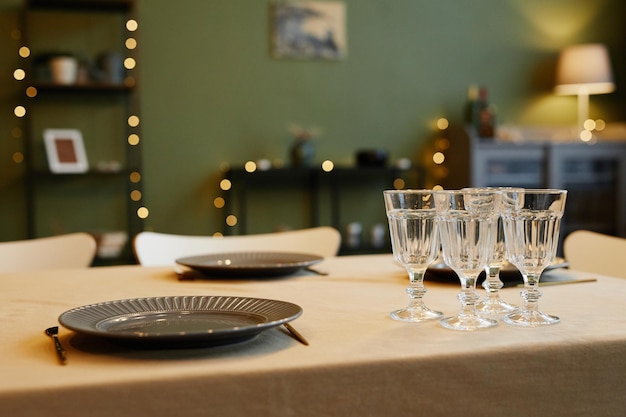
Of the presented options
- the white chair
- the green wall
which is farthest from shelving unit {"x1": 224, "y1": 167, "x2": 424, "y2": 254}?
the white chair

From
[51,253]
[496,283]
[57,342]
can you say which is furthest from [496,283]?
[51,253]

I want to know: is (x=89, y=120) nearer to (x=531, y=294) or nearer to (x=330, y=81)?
(x=330, y=81)

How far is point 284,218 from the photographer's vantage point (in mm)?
4703

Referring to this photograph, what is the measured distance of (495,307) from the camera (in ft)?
3.43

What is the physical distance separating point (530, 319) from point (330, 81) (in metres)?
3.94

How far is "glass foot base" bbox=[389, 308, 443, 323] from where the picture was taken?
0.98 meters

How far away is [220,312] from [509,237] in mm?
405

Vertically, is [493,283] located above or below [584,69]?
below

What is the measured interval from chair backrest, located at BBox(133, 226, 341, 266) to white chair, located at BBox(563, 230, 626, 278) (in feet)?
2.23

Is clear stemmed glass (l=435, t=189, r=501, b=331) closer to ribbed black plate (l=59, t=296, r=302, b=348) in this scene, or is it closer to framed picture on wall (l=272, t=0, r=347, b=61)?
ribbed black plate (l=59, t=296, r=302, b=348)

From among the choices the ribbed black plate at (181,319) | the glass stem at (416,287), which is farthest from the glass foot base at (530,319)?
the ribbed black plate at (181,319)

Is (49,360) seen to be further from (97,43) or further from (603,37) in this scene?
(603,37)

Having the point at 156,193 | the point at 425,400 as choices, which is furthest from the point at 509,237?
the point at 156,193

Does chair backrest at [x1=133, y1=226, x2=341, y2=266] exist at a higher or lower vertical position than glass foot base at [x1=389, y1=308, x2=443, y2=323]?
lower
